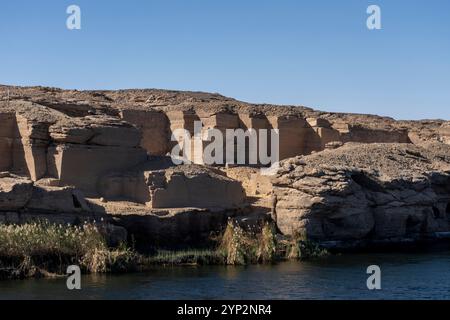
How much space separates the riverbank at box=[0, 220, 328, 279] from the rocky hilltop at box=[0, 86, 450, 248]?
102 cm

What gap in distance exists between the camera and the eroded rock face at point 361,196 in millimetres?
30562

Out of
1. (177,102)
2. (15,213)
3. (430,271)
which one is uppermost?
(177,102)

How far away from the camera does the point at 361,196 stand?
31.8 metres

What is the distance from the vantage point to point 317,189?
30.6 meters

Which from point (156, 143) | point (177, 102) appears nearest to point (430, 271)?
point (156, 143)

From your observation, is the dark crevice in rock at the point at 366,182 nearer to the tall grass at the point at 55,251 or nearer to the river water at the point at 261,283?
the river water at the point at 261,283

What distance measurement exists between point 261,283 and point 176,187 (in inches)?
278

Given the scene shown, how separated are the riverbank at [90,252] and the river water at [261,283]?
1.92 feet

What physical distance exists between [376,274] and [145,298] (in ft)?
25.1

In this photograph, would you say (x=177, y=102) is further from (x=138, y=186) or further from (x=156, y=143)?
(x=138, y=186)

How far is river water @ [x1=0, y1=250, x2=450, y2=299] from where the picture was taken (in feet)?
69.3

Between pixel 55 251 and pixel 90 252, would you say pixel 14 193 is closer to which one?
pixel 55 251

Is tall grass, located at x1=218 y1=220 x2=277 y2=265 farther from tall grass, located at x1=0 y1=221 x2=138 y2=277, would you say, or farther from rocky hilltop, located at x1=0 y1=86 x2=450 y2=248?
tall grass, located at x1=0 y1=221 x2=138 y2=277

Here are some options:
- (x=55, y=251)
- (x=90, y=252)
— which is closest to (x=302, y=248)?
(x=90, y=252)
